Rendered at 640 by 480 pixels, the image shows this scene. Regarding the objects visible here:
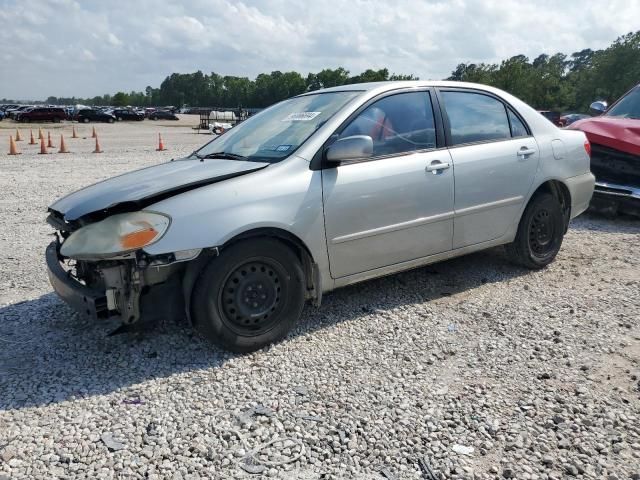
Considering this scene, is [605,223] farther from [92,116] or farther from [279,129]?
[92,116]

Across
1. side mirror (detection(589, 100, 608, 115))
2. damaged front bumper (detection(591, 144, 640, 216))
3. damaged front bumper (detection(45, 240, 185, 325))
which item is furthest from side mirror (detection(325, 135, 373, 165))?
side mirror (detection(589, 100, 608, 115))

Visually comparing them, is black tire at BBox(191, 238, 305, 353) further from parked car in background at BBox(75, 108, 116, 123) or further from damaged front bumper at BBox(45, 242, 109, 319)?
parked car in background at BBox(75, 108, 116, 123)

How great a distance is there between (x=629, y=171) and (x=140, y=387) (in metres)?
6.71

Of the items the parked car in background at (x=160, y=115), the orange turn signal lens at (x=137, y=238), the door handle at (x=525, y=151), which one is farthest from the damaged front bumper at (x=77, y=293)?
the parked car in background at (x=160, y=115)

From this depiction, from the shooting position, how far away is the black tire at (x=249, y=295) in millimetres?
3332

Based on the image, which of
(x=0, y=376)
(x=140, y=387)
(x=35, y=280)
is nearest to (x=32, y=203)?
(x=35, y=280)

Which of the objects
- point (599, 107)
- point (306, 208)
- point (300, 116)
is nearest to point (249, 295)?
point (306, 208)

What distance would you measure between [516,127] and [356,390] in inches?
121

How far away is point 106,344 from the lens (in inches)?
146

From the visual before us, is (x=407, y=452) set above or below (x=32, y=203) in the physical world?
below

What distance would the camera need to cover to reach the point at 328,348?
3.68 meters

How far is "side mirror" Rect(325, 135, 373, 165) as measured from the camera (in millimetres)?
3643

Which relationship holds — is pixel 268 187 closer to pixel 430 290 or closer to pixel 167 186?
pixel 167 186

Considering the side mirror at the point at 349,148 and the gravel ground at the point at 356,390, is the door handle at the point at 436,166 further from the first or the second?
the gravel ground at the point at 356,390
